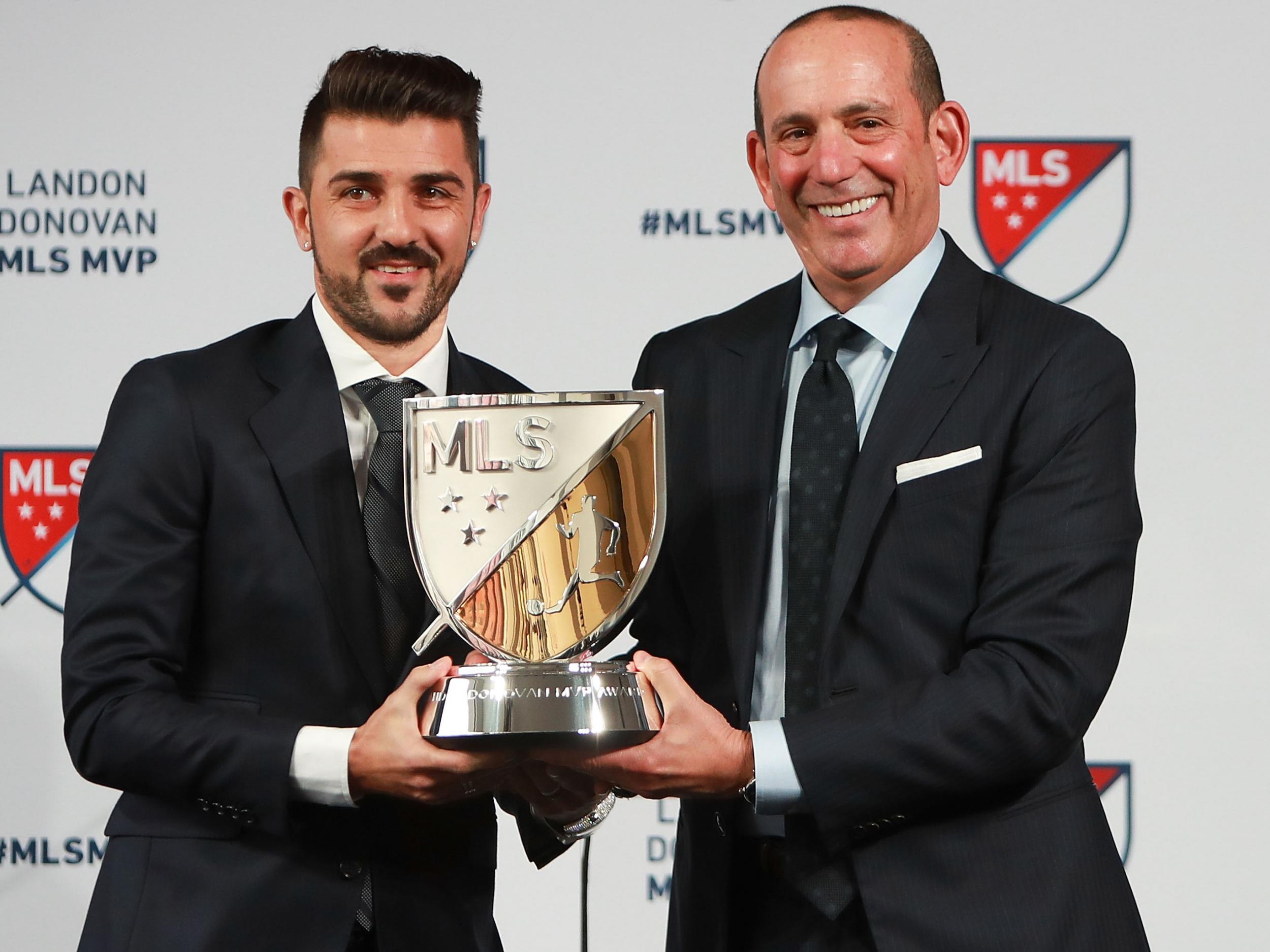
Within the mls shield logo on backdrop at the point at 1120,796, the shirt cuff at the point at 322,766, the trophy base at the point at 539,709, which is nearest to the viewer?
the trophy base at the point at 539,709

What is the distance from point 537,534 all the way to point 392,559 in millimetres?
268

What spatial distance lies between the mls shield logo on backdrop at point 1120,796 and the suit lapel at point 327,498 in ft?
4.99

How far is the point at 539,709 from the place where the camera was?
1.46 metres

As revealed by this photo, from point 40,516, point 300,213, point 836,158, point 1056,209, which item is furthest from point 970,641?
point 40,516

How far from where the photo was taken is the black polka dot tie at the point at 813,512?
5.35 ft

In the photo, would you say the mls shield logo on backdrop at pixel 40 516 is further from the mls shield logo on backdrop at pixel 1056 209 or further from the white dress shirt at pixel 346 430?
the mls shield logo on backdrop at pixel 1056 209

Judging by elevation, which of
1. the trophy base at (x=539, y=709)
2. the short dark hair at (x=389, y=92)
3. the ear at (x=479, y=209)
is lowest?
the trophy base at (x=539, y=709)

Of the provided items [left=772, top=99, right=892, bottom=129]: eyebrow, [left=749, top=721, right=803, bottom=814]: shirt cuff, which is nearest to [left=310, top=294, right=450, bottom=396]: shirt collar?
[left=772, top=99, right=892, bottom=129]: eyebrow

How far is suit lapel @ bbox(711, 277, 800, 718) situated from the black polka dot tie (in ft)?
0.13

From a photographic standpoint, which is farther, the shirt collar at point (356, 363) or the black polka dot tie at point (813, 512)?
the shirt collar at point (356, 363)

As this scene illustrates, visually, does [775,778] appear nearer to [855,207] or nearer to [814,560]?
[814,560]

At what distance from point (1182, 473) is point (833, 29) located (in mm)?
1294

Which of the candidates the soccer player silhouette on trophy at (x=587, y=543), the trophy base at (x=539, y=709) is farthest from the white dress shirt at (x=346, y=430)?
the soccer player silhouette on trophy at (x=587, y=543)

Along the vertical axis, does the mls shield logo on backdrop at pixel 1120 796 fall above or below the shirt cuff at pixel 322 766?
below
